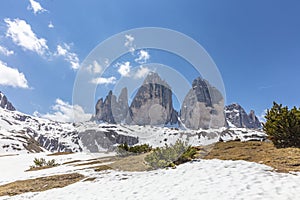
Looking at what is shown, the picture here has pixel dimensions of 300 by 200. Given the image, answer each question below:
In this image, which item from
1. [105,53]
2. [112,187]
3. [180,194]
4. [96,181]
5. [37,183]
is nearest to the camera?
[180,194]

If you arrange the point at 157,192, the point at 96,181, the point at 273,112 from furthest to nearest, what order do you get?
the point at 273,112 → the point at 96,181 → the point at 157,192

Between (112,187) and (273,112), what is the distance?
36.2 feet

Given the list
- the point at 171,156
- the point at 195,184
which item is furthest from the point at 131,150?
the point at 195,184

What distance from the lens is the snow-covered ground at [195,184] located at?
7.30 m

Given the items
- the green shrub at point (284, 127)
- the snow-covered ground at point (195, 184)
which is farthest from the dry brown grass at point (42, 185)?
the green shrub at point (284, 127)

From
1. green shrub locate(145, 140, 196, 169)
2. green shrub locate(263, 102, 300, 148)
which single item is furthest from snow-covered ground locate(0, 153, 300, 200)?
green shrub locate(263, 102, 300, 148)

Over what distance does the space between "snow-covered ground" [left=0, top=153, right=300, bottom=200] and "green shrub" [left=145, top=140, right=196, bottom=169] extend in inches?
32.5

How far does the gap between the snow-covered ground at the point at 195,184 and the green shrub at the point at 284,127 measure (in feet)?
13.1

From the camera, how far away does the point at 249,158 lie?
472 inches

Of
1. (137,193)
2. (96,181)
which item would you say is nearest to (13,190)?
(96,181)

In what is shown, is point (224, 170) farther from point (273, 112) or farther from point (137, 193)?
point (273, 112)

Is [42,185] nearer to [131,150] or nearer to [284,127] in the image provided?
[131,150]

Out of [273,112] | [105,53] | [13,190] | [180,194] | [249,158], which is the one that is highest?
[105,53]

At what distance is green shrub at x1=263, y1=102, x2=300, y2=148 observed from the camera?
42.4 feet
